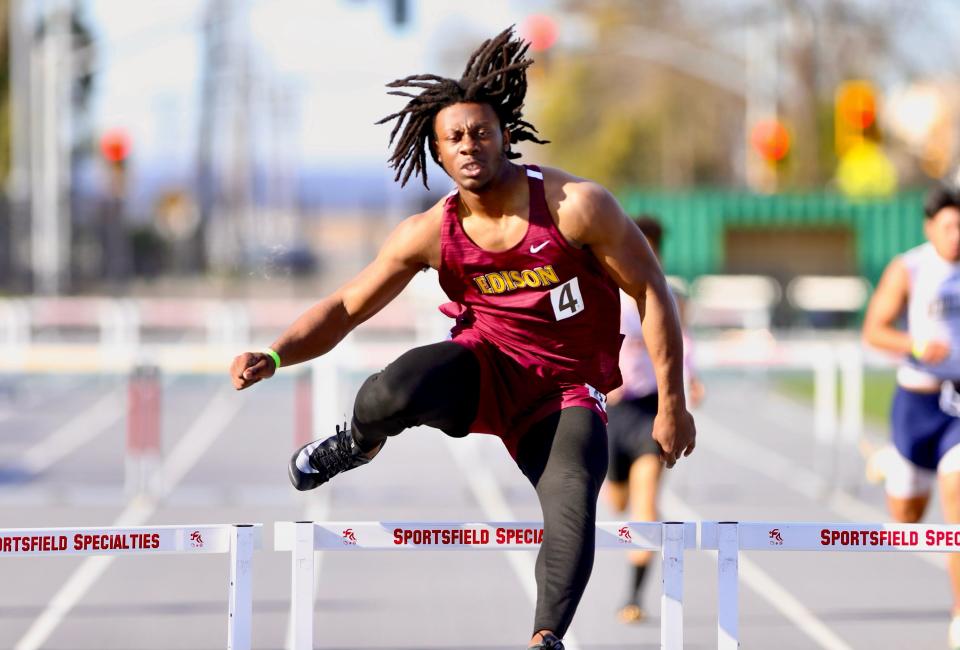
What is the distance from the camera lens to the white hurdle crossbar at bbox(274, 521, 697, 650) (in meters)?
4.69

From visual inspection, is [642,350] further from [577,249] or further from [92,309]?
[92,309]

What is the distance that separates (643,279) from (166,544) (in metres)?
1.59

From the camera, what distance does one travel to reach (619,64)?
53906mm

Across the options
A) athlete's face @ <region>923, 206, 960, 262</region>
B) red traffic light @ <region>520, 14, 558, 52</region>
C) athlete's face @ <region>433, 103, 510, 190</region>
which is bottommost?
athlete's face @ <region>923, 206, 960, 262</region>

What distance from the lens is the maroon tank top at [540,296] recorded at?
15.4ft

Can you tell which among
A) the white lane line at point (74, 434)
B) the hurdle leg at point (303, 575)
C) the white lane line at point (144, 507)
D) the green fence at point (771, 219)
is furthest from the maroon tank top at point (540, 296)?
the green fence at point (771, 219)

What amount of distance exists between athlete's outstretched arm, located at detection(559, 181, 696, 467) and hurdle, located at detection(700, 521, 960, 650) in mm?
296

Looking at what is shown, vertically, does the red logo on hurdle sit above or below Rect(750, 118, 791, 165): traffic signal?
below

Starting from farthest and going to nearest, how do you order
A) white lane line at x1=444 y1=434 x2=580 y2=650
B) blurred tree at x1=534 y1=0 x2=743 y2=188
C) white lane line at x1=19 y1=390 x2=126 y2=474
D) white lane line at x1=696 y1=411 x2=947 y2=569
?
blurred tree at x1=534 y1=0 x2=743 y2=188 → white lane line at x1=19 y1=390 x2=126 y2=474 → white lane line at x1=696 y1=411 x2=947 y2=569 → white lane line at x1=444 y1=434 x2=580 y2=650

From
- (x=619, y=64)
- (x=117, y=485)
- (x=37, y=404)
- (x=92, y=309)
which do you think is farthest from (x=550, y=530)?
(x=619, y=64)

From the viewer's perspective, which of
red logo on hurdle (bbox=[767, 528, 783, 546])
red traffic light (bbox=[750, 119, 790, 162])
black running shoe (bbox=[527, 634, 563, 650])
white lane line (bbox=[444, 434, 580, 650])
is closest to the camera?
black running shoe (bbox=[527, 634, 563, 650])

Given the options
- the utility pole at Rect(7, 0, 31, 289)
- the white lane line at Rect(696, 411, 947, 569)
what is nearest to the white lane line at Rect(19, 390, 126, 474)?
the white lane line at Rect(696, 411, 947, 569)

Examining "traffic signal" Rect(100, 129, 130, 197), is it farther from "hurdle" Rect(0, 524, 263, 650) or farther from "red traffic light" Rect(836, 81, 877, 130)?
"hurdle" Rect(0, 524, 263, 650)

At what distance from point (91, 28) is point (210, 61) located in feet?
63.3
